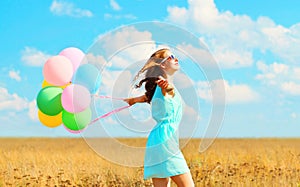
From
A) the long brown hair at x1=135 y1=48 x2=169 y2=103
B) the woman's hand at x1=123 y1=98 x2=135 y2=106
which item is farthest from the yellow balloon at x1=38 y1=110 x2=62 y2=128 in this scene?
the long brown hair at x1=135 y1=48 x2=169 y2=103

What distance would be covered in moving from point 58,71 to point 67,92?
461mm

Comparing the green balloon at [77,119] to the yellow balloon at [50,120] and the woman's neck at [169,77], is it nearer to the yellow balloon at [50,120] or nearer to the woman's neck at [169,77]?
the yellow balloon at [50,120]

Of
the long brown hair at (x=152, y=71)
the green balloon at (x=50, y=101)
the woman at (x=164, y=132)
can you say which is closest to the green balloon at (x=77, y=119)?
the green balloon at (x=50, y=101)

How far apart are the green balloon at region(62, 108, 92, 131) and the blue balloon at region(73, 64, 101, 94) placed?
0.37 m

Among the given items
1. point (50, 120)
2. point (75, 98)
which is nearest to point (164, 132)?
point (75, 98)

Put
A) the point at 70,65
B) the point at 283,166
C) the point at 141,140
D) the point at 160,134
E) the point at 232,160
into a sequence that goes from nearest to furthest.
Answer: the point at 160,134, the point at 141,140, the point at 70,65, the point at 283,166, the point at 232,160

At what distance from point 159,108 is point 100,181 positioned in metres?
2.80

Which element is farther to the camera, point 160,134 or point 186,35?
point 186,35

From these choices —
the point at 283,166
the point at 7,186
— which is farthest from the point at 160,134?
the point at 283,166

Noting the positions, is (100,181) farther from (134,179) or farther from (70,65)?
(70,65)

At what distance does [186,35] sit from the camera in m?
4.36

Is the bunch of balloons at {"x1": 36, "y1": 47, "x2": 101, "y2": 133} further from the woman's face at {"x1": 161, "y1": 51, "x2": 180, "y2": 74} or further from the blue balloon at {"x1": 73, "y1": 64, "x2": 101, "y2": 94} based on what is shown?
the woman's face at {"x1": 161, "y1": 51, "x2": 180, "y2": 74}

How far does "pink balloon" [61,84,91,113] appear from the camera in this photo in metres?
4.71

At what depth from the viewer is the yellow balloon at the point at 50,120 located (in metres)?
5.78
